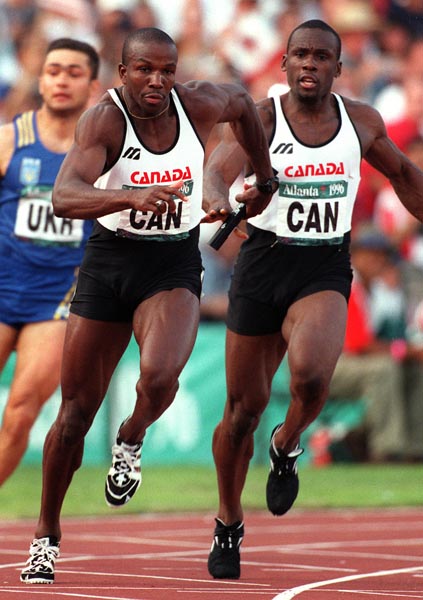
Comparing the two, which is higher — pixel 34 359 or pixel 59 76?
pixel 59 76

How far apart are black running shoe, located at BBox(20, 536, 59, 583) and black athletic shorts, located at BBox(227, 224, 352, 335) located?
1.64m

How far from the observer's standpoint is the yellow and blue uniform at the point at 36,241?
28.9ft

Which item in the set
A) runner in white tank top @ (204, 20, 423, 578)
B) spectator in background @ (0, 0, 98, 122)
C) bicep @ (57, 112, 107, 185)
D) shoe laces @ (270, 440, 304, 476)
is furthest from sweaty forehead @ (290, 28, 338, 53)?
spectator in background @ (0, 0, 98, 122)

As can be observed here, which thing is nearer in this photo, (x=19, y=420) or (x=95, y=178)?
(x=95, y=178)

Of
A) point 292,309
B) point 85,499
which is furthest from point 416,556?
point 85,499

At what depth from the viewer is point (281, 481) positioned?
7871mm

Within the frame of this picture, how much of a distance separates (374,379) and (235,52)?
544 cm

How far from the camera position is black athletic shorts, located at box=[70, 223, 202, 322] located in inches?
280

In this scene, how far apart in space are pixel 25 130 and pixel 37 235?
691 mm

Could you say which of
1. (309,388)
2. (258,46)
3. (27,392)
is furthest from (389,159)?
(258,46)

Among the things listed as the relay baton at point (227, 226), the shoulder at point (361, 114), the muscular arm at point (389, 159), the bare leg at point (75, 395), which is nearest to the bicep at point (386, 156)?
the muscular arm at point (389, 159)

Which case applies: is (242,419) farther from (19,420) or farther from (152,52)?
(152,52)

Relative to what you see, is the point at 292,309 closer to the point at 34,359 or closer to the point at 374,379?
the point at 34,359

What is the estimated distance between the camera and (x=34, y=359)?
28.1 ft
